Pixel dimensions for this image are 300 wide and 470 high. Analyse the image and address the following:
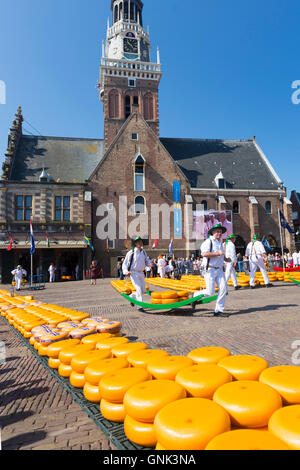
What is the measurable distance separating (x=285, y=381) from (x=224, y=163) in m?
36.9

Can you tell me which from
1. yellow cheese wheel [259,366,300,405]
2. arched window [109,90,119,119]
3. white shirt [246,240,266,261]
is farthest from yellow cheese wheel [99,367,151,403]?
arched window [109,90,119,119]

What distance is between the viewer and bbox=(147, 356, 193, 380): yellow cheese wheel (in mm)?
2731

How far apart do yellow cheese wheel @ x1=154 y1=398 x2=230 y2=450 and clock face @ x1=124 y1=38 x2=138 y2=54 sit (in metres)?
48.1

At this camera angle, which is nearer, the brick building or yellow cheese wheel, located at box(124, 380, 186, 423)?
yellow cheese wheel, located at box(124, 380, 186, 423)

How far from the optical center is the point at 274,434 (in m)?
1.65

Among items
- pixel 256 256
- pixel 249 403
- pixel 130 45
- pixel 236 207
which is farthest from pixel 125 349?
pixel 130 45

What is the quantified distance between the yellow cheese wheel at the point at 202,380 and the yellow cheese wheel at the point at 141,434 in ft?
1.51

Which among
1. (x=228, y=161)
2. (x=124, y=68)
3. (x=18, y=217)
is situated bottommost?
(x=18, y=217)

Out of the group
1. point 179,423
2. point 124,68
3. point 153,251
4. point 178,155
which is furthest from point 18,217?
point 179,423

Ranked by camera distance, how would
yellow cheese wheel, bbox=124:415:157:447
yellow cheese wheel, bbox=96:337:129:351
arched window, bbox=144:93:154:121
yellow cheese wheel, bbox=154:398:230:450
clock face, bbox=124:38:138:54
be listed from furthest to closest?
1. clock face, bbox=124:38:138:54
2. arched window, bbox=144:93:154:121
3. yellow cheese wheel, bbox=96:337:129:351
4. yellow cheese wheel, bbox=124:415:157:447
5. yellow cheese wheel, bbox=154:398:230:450

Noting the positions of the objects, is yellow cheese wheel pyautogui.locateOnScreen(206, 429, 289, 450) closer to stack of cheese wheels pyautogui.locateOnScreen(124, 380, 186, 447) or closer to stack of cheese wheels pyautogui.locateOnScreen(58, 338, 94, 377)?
stack of cheese wheels pyautogui.locateOnScreen(124, 380, 186, 447)

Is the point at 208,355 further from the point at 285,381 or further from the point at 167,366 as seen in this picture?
the point at 285,381
